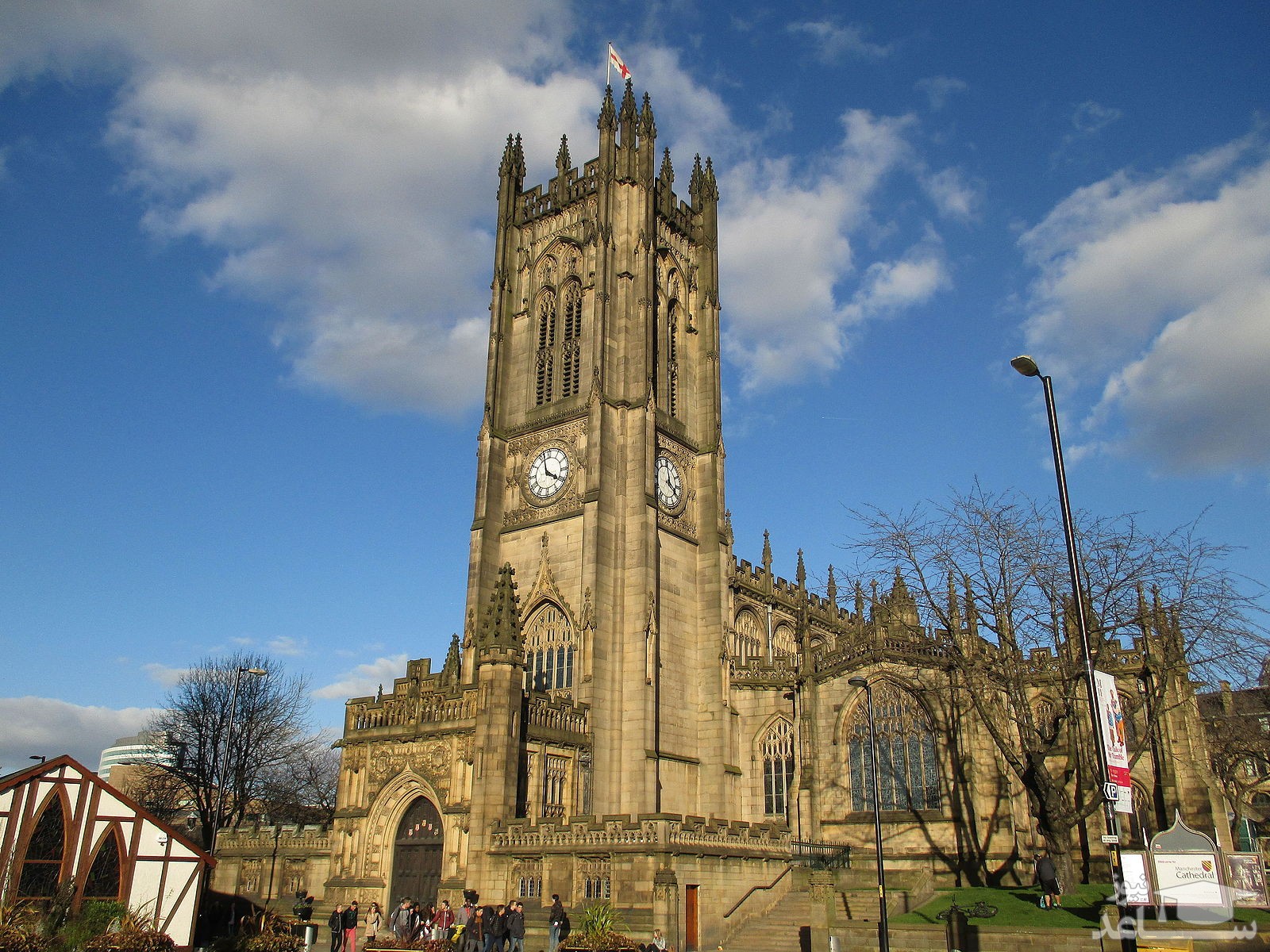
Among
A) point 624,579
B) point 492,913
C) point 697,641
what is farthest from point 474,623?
point 492,913

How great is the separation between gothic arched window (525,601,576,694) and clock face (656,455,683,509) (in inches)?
290

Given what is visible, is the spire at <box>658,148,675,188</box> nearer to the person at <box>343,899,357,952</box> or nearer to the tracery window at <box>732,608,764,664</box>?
the tracery window at <box>732,608,764,664</box>

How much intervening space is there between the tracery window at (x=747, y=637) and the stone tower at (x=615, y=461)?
4567 mm

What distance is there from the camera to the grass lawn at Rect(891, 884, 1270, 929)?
25.3m

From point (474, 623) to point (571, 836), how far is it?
15.1 meters

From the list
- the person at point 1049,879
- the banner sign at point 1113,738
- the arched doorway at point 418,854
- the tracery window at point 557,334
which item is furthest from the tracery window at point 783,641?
the banner sign at point 1113,738

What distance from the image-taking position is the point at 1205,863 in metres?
→ 18.4

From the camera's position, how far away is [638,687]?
1645 inches

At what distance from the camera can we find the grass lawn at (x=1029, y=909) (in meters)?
25.3

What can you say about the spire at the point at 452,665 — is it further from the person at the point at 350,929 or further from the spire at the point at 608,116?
the spire at the point at 608,116


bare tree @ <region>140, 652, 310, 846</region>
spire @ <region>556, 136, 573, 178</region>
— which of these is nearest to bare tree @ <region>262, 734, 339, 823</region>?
bare tree @ <region>140, 652, 310, 846</region>

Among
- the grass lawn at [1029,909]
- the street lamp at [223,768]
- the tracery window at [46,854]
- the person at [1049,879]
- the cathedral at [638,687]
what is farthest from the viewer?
the street lamp at [223,768]

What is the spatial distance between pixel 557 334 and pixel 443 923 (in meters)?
30.4

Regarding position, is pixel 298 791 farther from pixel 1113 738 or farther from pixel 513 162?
pixel 1113 738
